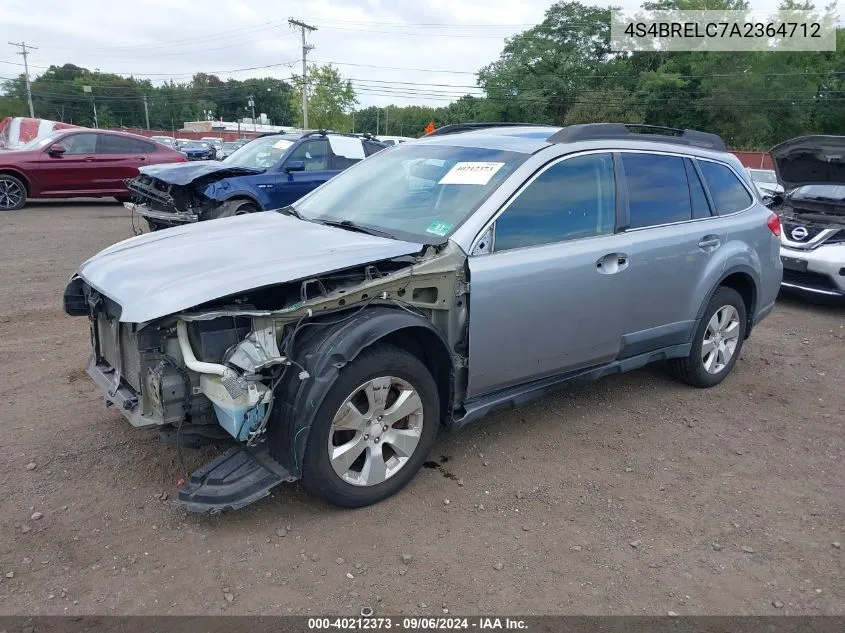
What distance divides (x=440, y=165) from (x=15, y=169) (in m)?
Result: 11.7

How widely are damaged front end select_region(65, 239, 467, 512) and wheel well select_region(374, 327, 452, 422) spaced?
0.05m

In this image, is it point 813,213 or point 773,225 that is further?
point 813,213

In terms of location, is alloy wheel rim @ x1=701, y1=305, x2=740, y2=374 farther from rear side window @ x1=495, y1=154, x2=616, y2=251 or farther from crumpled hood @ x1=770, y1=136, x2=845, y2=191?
crumpled hood @ x1=770, y1=136, x2=845, y2=191

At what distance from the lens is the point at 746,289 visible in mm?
5113

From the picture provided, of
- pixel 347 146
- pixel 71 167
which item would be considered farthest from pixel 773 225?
pixel 71 167

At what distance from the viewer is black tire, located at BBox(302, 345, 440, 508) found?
9.72 feet

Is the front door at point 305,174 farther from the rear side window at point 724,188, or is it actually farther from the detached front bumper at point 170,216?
the rear side window at point 724,188

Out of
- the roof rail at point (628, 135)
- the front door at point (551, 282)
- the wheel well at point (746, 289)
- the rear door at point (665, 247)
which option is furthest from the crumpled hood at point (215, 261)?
the wheel well at point (746, 289)

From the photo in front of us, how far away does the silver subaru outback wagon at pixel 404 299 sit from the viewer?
2.93m

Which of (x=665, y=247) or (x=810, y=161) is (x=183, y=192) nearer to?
(x=665, y=247)

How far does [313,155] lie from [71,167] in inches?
235

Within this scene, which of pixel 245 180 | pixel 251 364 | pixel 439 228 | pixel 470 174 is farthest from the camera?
pixel 245 180

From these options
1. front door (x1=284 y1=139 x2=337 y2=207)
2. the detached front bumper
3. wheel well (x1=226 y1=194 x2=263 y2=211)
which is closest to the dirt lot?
the detached front bumper

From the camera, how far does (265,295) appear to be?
310 cm
